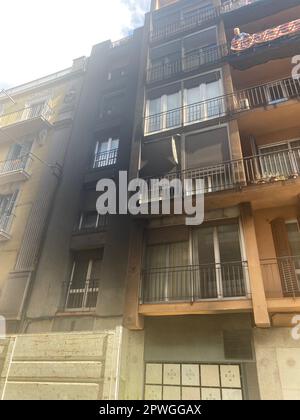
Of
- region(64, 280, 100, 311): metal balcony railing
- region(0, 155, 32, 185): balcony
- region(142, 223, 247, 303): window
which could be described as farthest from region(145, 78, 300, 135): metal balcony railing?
region(0, 155, 32, 185): balcony

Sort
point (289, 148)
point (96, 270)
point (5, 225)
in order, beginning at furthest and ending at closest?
1. point (5, 225)
2. point (96, 270)
3. point (289, 148)

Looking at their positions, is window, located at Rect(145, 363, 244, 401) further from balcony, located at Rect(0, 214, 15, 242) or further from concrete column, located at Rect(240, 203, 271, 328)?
balcony, located at Rect(0, 214, 15, 242)

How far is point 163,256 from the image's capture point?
896cm

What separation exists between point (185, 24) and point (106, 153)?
25.4 ft

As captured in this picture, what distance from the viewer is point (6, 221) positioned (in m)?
12.5

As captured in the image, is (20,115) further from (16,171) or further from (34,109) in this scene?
(16,171)

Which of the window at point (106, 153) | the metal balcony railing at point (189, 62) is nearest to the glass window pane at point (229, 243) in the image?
the window at point (106, 153)

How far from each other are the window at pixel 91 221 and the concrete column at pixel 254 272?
205 inches

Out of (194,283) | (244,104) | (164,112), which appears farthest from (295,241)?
(164,112)

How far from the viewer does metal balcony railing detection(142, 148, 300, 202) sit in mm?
8492

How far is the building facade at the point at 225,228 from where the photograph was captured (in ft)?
23.1

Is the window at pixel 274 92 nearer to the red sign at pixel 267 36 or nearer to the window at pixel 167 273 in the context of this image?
the red sign at pixel 267 36

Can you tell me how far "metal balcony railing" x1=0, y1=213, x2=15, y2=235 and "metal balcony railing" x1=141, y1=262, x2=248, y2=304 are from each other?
7.05 m
